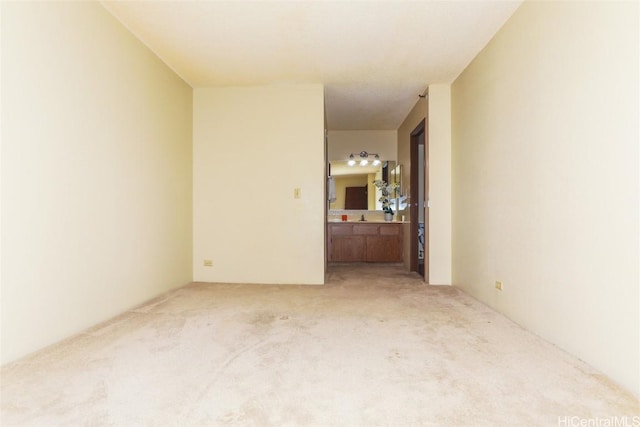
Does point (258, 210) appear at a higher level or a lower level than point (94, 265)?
higher

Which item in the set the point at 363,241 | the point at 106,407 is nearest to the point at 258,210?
the point at 363,241

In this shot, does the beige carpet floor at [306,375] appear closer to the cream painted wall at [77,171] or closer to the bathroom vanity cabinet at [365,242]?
the cream painted wall at [77,171]

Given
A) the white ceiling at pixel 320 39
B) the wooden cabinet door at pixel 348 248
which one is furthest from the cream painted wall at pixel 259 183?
the wooden cabinet door at pixel 348 248

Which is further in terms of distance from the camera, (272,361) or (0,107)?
(272,361)

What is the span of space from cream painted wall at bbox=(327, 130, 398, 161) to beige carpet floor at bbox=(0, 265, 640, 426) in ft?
12.5

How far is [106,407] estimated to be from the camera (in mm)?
1399

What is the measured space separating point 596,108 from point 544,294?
1.19 metres

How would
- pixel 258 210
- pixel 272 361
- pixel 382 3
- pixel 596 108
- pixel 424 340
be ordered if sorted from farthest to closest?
pixel 258 210 → pixel 382 3 → pixel 424 340 → pixel 272 361 → pixel 596 108

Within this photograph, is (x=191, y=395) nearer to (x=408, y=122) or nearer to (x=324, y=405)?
(x=324, y=405)

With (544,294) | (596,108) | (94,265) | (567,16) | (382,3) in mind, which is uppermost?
(382,3)

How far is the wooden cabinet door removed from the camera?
558 centimetres

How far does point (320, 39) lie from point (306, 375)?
2663 millimetres

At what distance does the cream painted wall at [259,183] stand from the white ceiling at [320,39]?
0.29 meters

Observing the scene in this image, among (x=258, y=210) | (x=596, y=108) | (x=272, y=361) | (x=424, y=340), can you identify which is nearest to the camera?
(x=596, y=108)
